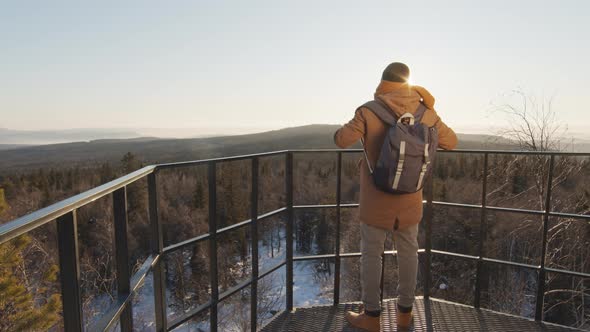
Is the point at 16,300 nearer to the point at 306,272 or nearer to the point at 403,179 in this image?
the point at 403,179

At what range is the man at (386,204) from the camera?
233cm

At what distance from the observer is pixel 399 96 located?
2332 mm

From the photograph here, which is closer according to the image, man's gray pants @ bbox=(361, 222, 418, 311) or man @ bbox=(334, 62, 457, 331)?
man @ bbox=(334, 62, 457, 331)

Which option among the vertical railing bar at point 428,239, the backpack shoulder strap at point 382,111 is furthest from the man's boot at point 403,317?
the backpack shoulder strap at point 382,111

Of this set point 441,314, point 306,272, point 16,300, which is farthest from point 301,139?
point 441,314

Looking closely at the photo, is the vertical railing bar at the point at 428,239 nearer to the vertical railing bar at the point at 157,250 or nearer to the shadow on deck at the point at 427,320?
the shadow on deck at the point at 427,320

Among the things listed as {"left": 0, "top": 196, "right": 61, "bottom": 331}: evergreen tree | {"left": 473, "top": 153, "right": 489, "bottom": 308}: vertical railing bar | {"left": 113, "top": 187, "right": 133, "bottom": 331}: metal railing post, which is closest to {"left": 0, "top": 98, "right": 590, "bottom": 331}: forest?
{"left": 0, "top": 196, "right": 61, "bottom": 331}: evergreen tree

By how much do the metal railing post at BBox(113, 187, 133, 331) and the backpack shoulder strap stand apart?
147 cm

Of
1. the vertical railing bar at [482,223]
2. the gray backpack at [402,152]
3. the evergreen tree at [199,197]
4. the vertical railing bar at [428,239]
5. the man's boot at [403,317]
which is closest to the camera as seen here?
the gray backpack at [402,152]

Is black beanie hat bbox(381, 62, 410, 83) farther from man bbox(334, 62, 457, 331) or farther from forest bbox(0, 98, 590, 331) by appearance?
forest bbox(0, 98, 590, 331)

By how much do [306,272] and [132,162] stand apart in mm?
18888

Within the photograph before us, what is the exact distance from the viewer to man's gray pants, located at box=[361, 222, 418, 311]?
103 inches

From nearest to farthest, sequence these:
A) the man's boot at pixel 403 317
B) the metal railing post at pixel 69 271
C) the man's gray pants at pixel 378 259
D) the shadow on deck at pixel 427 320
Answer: the metal railing post at pixel 69 271 < the man's gray pants at pixel 378 259 < the man's boot at pixel 403 317 < the shadow on deck at pixel 427 320

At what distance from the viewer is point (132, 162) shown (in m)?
34.4
